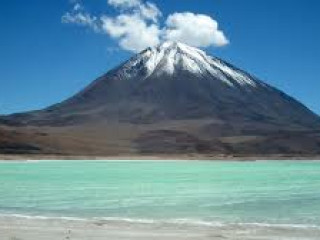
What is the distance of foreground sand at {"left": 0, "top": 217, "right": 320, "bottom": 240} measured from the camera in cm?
1384

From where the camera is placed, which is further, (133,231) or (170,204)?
(170,204)

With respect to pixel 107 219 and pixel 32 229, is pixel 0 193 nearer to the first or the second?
pixel 107 219

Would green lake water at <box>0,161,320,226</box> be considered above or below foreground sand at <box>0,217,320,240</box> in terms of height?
above

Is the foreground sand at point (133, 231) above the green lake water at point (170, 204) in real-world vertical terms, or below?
below

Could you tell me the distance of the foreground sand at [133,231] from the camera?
45.4 feet

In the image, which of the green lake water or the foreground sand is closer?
the foreground sand

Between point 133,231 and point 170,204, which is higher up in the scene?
point 170,204

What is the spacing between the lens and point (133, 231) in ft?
49.2

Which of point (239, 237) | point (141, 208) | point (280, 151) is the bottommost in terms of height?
point (239, 237)

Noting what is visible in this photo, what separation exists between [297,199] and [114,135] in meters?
149

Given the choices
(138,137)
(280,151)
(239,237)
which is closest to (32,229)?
(239,237)

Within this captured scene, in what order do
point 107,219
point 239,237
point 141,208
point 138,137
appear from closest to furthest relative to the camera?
point 239,237 → point 107,219 → point 141,208 → point 138,137

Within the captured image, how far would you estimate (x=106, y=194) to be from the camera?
28062 mm

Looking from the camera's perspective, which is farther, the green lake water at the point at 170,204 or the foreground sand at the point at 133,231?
the green lake water at the point at 170,204
